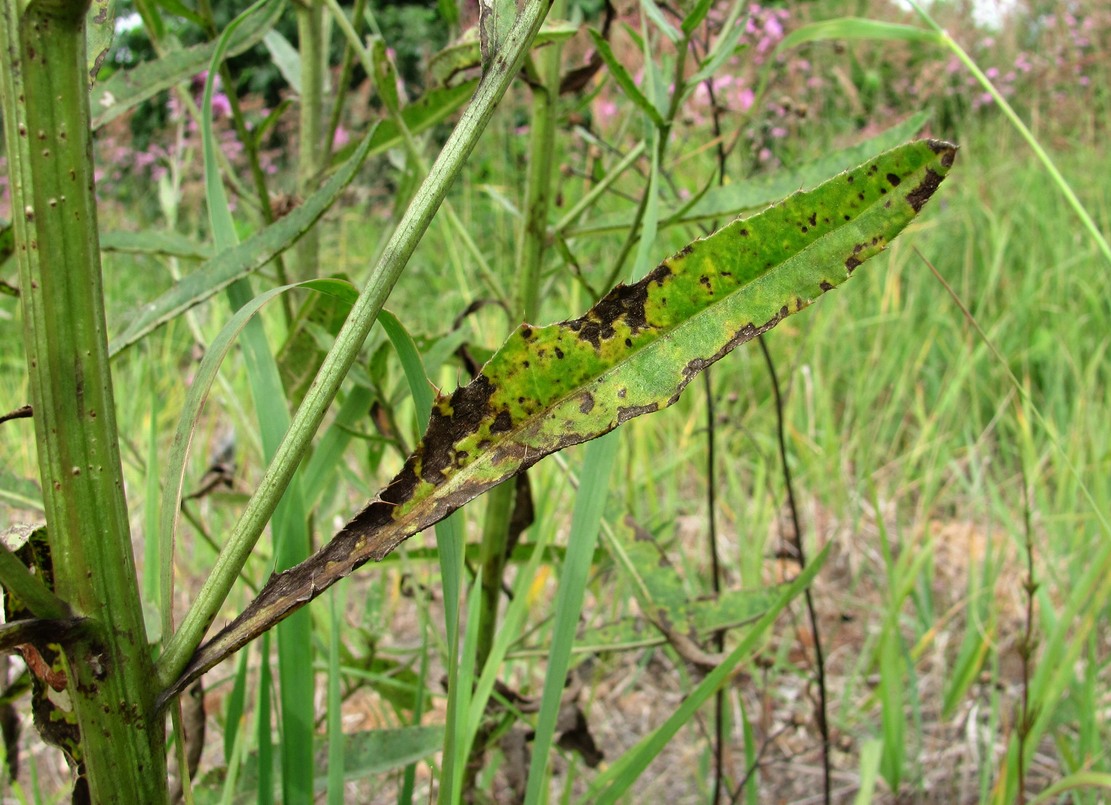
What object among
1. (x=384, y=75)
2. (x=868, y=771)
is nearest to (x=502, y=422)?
(x=384, y=75)

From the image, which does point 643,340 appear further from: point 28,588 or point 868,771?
point 868,771

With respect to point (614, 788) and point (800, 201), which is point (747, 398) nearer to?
point (614, 788)

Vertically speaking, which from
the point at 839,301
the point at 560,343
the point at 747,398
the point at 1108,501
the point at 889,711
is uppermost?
the point at 839,301

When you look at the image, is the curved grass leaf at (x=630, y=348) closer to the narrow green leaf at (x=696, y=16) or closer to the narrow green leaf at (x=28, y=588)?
the narrow green leaf at (x=28, y=588)

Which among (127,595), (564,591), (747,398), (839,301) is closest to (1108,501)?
(747,398)

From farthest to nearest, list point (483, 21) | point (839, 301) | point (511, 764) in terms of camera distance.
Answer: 1. point (839, 301)
2. point (511, 764)
3. point (483, 21)

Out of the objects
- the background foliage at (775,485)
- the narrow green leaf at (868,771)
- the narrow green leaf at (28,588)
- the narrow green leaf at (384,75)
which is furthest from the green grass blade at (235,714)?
the narrow green leaf at (868,771)

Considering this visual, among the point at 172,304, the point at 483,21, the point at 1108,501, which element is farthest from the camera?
the point at 1108,501

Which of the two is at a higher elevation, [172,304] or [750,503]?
[172,304]
